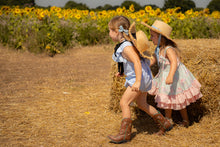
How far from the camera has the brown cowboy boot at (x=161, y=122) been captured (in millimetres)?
3082

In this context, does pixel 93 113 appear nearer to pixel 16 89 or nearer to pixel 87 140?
pixel 87 140

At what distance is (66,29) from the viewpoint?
8.71 m

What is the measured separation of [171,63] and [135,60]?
1.62ft

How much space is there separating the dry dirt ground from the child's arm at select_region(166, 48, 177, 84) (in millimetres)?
688

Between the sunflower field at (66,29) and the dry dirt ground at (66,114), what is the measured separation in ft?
4.57

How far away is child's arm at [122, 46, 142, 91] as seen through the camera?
8.91ft

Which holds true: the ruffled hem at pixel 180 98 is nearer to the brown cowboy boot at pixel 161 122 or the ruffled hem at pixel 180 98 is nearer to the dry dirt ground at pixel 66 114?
the brown cowboy boot at pixel 161 122

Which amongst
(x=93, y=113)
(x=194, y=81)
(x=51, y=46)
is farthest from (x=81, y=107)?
(x=51, y=46)

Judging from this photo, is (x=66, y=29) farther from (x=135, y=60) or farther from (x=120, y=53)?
(x=135, y=60)

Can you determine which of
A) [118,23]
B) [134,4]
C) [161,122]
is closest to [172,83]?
[161,122]

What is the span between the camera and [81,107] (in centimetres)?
421

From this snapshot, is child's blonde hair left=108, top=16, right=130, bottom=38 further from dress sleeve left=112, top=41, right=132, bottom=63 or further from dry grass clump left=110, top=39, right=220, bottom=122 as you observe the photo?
dry grass clump left=110, top=39, right=220, bottom=122

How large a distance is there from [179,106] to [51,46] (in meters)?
5.80

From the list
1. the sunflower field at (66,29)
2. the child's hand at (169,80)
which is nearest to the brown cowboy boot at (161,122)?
the child's hand at (169,80)
